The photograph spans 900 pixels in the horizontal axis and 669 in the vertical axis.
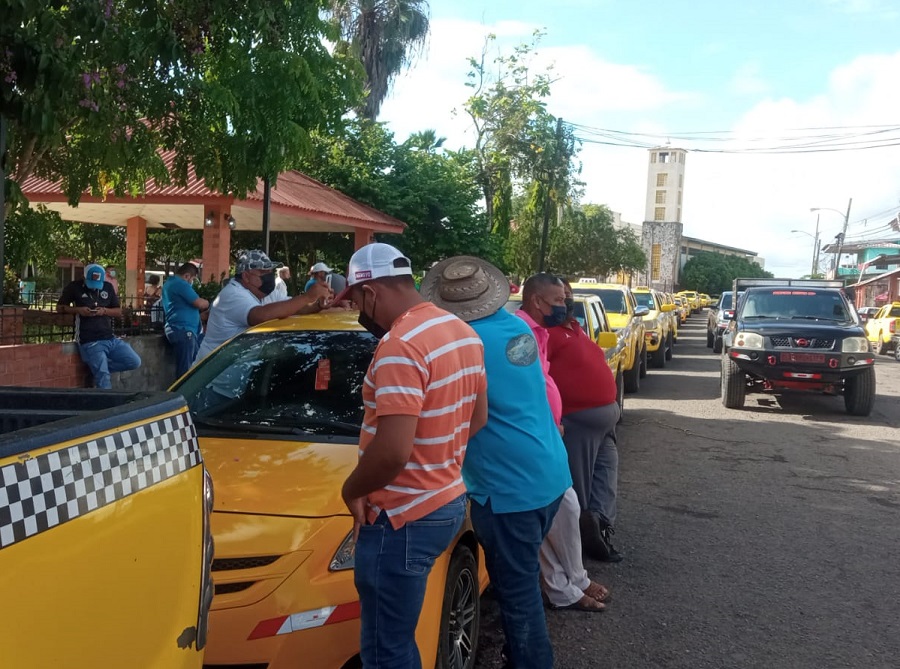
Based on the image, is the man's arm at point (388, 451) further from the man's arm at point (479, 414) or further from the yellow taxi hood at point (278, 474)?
the yellow taxi hood at point (278, 474)

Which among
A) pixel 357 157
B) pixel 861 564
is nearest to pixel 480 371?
pixel 861 564

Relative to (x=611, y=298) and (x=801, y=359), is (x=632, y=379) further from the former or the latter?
(x=801, y=359)

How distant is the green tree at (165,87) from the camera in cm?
600

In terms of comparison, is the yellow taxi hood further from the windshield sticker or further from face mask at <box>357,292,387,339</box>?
face mask at <box>357,292,387,339</box>

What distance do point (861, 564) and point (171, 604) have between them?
15.5 feet

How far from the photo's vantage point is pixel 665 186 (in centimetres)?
11825

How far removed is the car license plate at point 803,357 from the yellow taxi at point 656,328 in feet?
11.9

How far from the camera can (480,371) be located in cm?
278

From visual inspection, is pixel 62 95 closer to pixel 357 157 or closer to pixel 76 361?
pixel 76 361

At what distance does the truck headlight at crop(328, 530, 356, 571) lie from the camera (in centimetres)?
304

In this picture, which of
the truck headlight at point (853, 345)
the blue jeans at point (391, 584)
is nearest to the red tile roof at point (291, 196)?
the truck headlight at point (853, 345)

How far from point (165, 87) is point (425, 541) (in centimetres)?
663

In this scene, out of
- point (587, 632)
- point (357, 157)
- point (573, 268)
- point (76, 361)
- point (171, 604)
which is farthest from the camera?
point (573, 268)

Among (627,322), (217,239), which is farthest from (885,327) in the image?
(217,239)
